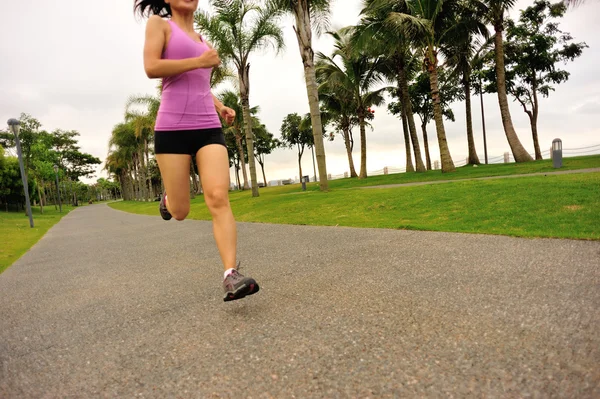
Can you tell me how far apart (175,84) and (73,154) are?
74.3 m

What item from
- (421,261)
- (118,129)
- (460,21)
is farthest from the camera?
(118,129)

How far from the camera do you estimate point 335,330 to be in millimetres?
1911

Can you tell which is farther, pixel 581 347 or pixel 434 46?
pixel 434 46

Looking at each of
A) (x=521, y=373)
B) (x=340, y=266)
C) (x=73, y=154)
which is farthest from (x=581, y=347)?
(x=73, y=154)

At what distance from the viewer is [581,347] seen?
1498mm

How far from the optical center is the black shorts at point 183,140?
2.45 meters

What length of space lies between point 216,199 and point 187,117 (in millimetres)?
619

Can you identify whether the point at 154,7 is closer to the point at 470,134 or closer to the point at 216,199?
the point at 216,199

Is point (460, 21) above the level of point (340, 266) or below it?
above

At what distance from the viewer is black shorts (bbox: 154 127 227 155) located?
2451 mm

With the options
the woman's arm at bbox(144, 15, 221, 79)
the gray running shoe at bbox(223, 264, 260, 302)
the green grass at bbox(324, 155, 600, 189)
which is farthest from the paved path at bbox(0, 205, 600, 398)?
the green grass at bbox(324, 155, 600, 189)

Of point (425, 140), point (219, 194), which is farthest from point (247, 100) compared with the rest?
point (425, 140)

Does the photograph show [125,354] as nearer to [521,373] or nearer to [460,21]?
[521,373]

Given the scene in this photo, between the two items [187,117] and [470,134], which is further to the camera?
[470,134]
